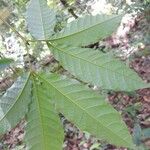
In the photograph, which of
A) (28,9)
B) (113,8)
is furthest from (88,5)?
(28,9)

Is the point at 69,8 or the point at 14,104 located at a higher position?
the point at 69,8

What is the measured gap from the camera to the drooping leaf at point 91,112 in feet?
2.14

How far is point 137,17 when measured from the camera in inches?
217

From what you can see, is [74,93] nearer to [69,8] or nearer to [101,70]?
[101,70]

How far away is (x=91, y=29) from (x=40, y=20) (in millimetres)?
112

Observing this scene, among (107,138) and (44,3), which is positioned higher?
(44,3)

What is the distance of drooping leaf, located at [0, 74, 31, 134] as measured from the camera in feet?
2.28

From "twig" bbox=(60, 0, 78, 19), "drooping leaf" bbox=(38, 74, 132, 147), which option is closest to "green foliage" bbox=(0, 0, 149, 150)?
"drooping leaf" bbox=(38, 74, 132, 147)

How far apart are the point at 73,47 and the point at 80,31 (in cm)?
4

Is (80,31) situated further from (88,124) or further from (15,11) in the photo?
(15,11)

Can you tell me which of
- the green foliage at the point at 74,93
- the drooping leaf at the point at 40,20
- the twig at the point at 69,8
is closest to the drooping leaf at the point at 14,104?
the green foliage at the point at 74,93

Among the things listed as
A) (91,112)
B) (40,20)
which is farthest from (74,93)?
(40,20)

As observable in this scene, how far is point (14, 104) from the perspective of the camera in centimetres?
70

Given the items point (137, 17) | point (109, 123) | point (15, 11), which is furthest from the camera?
point (15, 11)
